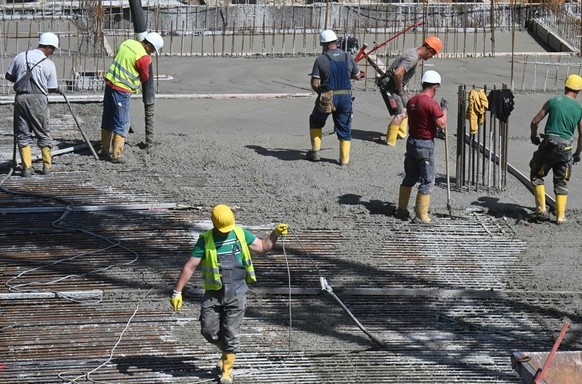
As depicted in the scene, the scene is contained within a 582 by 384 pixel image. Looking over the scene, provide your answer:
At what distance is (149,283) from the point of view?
909cm

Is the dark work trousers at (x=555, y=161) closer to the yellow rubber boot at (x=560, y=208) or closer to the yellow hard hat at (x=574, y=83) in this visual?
the yellow rubber boot at (x=560, y=208)

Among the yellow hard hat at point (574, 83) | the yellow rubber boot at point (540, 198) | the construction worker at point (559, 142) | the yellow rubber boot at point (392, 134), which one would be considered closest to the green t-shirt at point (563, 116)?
the construction worker at point (559, 142)

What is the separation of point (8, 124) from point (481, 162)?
6.70 metres

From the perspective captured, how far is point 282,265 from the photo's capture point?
31.6 ft

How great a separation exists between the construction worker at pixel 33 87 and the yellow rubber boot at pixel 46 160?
7.1 inches

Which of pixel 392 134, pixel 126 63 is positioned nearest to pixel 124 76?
pixel 126 63

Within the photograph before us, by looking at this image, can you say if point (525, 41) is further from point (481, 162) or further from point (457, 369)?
point (457, 369)

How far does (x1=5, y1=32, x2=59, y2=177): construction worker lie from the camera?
1158 cm

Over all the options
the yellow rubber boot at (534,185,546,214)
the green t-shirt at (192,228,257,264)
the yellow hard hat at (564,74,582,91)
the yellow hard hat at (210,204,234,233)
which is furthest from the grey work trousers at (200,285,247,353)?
the yellow hard hat at (564,74,582,91)

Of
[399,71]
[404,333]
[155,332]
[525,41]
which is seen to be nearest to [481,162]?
[399,71]

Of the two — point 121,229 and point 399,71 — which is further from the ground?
point 399,71

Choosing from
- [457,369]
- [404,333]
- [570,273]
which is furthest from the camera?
[570,273]

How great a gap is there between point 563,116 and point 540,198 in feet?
3.06

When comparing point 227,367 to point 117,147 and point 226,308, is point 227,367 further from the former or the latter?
point 117,147
